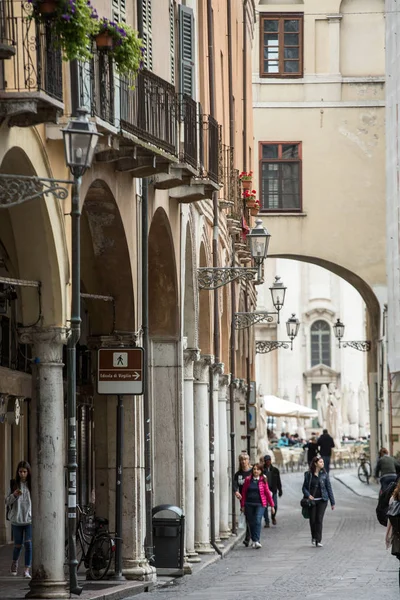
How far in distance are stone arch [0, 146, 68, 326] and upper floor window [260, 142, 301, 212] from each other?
34.1 metres

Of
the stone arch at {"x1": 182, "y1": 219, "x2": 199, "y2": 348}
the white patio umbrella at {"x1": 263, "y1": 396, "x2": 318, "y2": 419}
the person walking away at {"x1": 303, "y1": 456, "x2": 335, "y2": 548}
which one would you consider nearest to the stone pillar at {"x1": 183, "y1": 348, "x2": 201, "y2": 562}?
the stone arch at {"x1": 182, "y1": 219, "x2": 199, "y2": 348}

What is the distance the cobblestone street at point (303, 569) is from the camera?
68.4 ft

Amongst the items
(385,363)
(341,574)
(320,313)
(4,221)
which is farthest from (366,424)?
(4,221)

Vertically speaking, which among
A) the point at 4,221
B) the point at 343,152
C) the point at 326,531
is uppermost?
the point at 343,152

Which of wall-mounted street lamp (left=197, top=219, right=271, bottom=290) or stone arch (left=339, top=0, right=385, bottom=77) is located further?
stone arch (left=339, top=0, right=385, bottom=77)

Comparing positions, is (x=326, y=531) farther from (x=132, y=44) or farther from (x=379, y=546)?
(x=132, y=44)

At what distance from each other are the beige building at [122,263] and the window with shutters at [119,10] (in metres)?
A: 0.07

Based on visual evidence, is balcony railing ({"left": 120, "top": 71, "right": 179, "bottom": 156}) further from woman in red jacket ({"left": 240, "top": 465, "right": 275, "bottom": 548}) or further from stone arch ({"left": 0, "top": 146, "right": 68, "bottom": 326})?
woman in red jacket ({"left": 240, "top": 465, "right": 275, "bottom": 548})

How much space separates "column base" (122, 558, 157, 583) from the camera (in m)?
21.8

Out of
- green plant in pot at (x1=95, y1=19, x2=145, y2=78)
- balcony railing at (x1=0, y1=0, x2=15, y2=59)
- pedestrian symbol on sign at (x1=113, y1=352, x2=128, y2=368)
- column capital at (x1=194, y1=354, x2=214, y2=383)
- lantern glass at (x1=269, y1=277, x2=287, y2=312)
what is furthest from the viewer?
lantern glass at (x1=269, y1=277, x2=287, y2=312)

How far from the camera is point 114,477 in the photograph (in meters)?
22.1

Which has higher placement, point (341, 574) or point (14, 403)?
point (14, 403)

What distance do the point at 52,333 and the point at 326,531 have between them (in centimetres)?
1842

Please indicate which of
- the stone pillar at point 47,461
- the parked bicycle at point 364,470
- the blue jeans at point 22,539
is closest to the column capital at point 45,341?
the stone pillar at point 47,461
